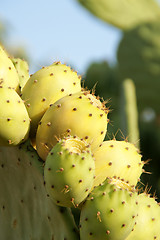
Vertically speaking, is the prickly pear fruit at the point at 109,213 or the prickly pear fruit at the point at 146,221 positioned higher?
the prickly pear fruit at the point at 109,213

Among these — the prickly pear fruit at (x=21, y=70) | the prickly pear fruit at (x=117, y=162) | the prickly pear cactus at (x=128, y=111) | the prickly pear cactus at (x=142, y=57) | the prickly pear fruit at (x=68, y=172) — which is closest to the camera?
the prickly pear fruit at (x=68, y=172)

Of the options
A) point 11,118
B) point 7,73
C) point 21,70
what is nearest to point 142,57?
point 21,70

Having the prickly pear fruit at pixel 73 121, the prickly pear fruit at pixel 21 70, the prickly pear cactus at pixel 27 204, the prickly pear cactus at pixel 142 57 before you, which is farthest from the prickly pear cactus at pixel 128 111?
the prickly pear fruit at pixel 73 121

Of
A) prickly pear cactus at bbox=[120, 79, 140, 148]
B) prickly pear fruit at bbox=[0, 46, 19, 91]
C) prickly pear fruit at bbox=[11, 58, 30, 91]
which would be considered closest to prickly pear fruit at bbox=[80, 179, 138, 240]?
prickly pear fruit at bbox=[0, 46, 19, 91]

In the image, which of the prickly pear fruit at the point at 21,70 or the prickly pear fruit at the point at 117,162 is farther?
the prickly pear fruit at the point at 21,70

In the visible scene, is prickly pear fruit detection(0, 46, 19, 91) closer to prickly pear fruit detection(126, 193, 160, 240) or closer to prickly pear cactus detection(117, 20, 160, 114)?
prickly pear fruit detection(126, 193, 160, 240)

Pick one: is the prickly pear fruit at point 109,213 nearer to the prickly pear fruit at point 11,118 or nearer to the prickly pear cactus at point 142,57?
the prickly pear fruit at point 11,118
